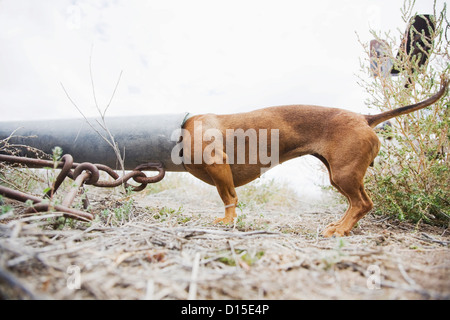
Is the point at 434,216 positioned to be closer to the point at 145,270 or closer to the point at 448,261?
the point at 448,261

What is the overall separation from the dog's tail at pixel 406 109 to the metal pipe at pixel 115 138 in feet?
5.49

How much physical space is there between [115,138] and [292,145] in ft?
5.37

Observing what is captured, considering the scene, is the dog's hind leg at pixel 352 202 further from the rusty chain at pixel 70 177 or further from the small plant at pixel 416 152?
the rusty chain at pixel 70 177

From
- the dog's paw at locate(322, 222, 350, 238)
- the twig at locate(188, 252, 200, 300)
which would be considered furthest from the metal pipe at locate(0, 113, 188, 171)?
the twig at locate(188, 252, 200, 300)

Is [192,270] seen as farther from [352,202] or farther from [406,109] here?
[406,109]

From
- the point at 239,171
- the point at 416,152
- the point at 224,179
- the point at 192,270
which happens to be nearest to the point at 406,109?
the point at 416,152

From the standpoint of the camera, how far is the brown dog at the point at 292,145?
1.99m

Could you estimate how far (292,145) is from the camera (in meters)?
2.25

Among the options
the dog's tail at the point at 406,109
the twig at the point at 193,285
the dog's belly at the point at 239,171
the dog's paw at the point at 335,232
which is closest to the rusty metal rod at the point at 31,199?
the twig at the point at 193,285

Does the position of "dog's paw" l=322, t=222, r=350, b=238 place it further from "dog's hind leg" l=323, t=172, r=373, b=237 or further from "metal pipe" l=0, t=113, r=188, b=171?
"metal pipe" l=0, t=113, r=188, b=171

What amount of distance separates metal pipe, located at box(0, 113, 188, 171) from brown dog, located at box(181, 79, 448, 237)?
0.61 ft

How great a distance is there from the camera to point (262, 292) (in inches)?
30.7

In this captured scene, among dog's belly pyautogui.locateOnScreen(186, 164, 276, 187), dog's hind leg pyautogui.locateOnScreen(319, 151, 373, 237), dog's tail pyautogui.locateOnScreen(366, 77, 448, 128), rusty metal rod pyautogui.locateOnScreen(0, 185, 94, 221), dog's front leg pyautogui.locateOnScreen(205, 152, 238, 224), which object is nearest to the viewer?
rusty metal rod pyautogui.locateOnScreen(0, 185, 94, 221)

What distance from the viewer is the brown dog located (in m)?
1.99
